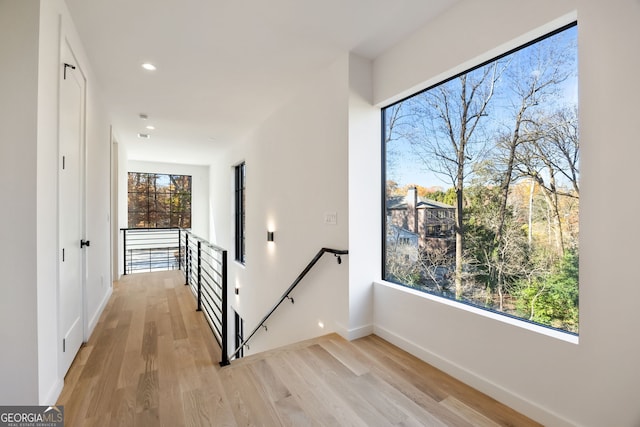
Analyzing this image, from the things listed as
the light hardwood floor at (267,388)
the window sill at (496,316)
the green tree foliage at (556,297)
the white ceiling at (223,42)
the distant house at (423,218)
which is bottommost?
the light hardwood floor at (267,388)

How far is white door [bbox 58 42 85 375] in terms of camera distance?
79.3 inches

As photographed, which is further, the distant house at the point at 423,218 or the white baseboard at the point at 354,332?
the white baseboard at the point at 354,332

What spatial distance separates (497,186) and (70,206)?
10.1ft

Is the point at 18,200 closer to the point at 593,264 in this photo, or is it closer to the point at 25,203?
the point at 25,203

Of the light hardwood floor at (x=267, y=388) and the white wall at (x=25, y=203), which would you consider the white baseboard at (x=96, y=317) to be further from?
the white wall at (x=25, y=203)

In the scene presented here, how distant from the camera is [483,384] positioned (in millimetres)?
1914

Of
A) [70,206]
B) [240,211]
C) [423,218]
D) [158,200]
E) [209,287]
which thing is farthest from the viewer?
[158,200]

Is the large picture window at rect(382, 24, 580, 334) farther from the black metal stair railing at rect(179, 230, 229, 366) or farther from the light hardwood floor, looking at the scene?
the black metal stair railing at rect(179, 230, 229, 366)

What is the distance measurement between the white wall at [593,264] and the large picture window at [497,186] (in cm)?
12

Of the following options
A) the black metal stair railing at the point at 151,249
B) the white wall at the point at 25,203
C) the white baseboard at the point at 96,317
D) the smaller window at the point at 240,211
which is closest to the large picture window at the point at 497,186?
the white wall at the point at 25,203

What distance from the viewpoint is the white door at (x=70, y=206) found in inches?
79.3

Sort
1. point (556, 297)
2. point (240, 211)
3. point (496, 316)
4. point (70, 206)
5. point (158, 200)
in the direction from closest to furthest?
1. point (556, 297)
2. point (496, 316)
3. point (70, 206)
4. point (240, 211)
5. point (158, 200)

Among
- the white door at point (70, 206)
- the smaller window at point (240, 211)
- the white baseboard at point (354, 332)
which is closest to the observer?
the white door at point (70, 206)

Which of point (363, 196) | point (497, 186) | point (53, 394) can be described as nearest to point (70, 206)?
point (53, 394)
